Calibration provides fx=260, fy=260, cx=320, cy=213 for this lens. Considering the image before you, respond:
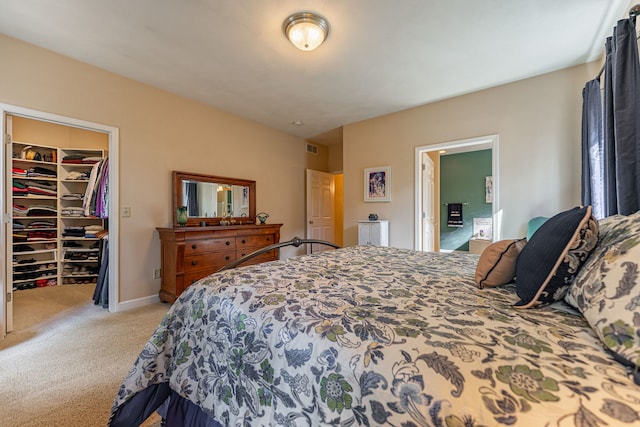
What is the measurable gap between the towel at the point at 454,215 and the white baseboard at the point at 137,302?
6059mm

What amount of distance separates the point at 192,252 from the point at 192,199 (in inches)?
33.0

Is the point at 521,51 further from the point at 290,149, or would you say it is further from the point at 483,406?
the point at 290,149

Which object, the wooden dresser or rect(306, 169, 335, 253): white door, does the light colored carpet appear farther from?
rect(306, 169, 335, 253): white door

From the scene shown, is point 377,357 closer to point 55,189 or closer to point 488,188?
point 55,189

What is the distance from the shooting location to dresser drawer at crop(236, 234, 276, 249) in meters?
3.70

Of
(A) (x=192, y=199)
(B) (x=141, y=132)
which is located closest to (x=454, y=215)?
(A) (x=192, y=199)

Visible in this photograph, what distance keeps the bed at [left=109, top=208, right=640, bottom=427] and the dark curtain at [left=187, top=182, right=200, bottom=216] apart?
2644 millimetres

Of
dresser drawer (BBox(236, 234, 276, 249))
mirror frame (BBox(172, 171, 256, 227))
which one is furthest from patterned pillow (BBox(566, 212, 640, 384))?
mirror frame (BBox(172, 171, 256, 227))

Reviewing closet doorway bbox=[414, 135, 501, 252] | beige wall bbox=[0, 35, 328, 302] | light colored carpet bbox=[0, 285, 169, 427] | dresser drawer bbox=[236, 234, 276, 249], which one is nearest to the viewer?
light colored carpet bbox=[0, 285, 169, 427]

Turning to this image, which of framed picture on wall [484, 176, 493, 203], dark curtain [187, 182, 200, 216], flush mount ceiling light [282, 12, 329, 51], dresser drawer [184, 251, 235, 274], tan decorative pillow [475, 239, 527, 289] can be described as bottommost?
dresser drawer [184, 251, 235, 274]

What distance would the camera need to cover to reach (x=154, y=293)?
3.29 m

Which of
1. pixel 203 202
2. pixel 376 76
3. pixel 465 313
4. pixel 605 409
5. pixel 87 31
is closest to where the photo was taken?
pixel 605 409

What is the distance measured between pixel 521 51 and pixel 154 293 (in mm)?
4881

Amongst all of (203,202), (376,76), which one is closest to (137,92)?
(203,202)
